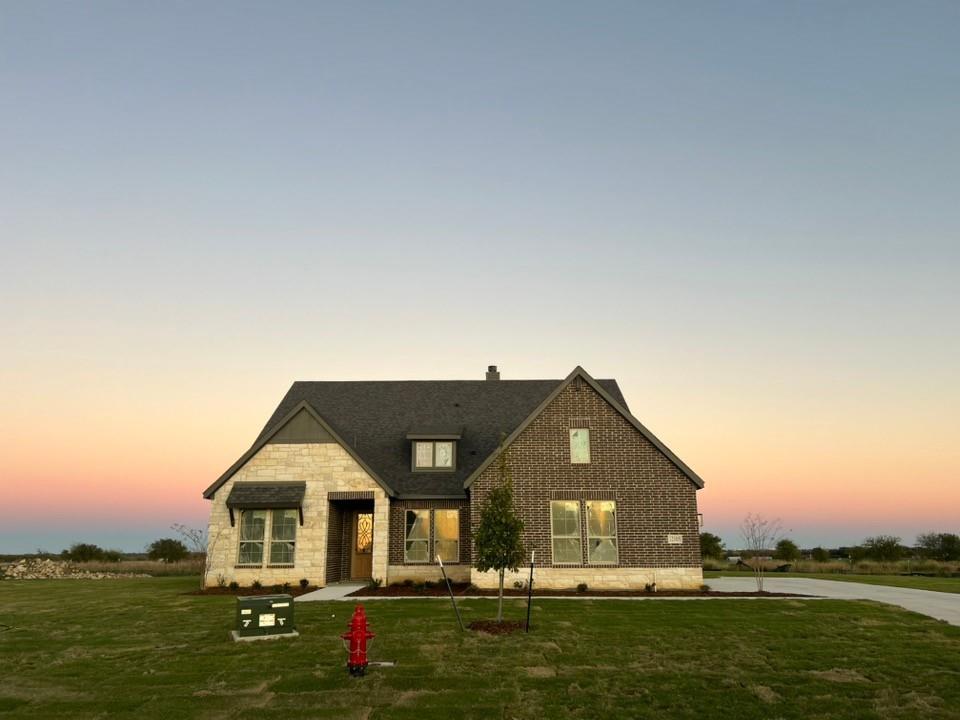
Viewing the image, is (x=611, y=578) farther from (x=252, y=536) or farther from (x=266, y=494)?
(x=252, y=536)

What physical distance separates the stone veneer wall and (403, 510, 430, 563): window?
94 centimetres

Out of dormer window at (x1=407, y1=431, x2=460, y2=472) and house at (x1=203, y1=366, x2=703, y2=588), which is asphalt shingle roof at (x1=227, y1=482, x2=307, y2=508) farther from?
dormer window at (x1=407, y1=431, x2=460, y2=472)

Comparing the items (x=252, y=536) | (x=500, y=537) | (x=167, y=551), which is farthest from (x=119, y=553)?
(x=500, y=537)

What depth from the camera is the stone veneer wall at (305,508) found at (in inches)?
899

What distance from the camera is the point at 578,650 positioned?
11.8 meters

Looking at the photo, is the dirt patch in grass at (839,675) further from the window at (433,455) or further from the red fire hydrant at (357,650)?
the window at (433,455)

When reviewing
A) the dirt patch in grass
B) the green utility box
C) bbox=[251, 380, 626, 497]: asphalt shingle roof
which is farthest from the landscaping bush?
the dirt patch in grass

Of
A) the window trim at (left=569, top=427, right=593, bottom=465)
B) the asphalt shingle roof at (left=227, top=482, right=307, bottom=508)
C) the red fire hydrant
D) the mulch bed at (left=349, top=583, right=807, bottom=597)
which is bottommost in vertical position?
the mulch bed at (left=349, top=583, right=807, bottom=597)

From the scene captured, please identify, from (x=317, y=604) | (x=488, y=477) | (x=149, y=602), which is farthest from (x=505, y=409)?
(x=149, y=602)

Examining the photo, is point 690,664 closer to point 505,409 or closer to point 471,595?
point 471,595

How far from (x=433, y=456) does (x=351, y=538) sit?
14.6 feet

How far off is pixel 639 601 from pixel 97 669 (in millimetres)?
13526

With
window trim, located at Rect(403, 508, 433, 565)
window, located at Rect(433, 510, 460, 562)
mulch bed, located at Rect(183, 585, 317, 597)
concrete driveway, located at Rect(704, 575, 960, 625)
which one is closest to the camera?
concrete driveway, located at Rect(704, 575, 960, 625)

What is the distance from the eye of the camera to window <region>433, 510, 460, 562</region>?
23891mm
